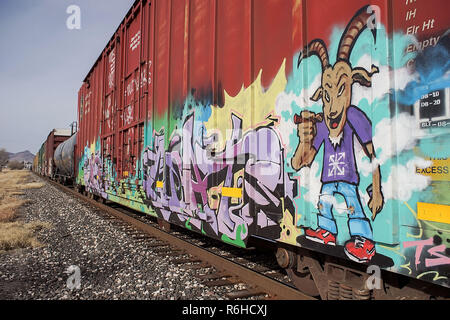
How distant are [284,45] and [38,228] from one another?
7.27 meters

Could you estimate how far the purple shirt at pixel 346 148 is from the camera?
2290mm

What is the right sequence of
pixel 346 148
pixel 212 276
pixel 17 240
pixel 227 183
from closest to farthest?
pixel 346 148, pixel 227 183, pixel 212 276, pixel 17 240

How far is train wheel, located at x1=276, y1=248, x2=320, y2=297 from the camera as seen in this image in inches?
121

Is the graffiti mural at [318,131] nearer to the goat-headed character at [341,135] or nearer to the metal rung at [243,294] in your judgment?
the goat-headed character at [341,135]

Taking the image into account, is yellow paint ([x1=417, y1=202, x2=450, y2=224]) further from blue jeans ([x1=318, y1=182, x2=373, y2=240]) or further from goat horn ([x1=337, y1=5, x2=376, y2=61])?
goat horn ([x1=337, y1=5, x2=376, y2=61])

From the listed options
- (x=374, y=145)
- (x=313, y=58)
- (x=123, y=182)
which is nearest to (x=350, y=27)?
(x=313, y=58)

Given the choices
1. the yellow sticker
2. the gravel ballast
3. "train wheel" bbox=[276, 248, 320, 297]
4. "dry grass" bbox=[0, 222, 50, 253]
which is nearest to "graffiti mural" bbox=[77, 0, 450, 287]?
the yellow sticker

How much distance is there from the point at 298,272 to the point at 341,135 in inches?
62.5

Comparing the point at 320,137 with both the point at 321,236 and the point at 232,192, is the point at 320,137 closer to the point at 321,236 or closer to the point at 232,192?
the point at 321,236

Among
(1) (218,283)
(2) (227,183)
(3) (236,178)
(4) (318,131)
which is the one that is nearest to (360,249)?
(4) (318,131)

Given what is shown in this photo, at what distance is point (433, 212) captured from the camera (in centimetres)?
186

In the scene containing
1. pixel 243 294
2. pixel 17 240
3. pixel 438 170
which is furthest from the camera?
pixel 17 240
